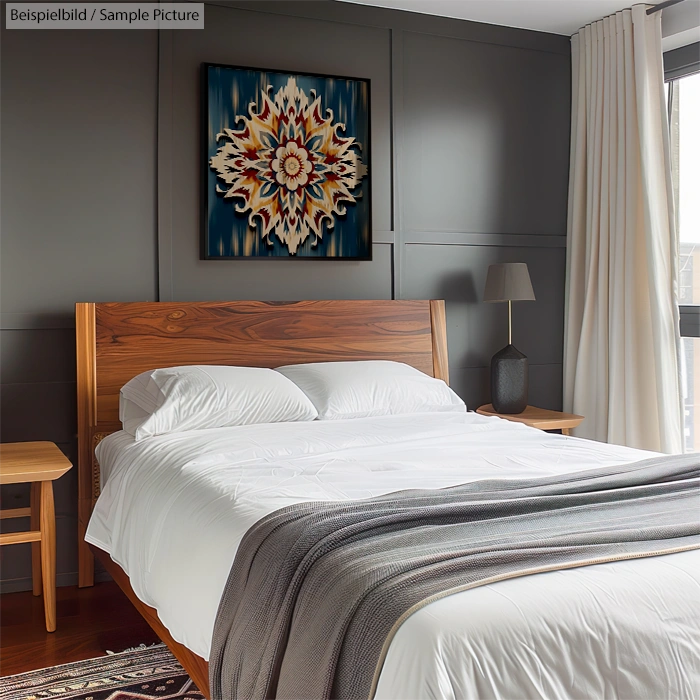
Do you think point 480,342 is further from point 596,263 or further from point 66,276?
point 66,276

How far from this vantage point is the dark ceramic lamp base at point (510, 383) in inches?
153

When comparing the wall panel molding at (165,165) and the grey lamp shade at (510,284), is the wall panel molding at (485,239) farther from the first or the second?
the wall panel molding at (165,165)

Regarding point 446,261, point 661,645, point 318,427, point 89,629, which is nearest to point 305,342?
point 318,427

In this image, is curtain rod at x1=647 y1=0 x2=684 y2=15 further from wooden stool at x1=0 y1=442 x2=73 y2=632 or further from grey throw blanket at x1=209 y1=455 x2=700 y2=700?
wooden stool at x1=0 y1=442 x2=73 y2=632

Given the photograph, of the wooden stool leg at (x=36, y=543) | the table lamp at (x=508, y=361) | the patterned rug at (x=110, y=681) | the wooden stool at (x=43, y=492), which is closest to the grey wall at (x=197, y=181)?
the wooden stool leg at (x=36, y=543)

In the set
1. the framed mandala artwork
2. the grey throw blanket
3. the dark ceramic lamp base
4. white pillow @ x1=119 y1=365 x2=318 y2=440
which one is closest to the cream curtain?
the dark ceramic lamp base

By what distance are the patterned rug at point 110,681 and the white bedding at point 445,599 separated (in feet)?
1.06

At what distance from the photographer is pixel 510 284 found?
12.5ft

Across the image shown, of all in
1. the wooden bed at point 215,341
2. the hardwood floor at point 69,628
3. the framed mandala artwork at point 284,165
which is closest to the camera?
the hardwood floor at point 69,628

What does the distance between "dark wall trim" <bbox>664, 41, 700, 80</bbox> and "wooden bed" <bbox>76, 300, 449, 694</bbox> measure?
1.69 m

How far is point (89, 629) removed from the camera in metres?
2.80

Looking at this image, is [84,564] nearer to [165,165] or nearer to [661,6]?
[165,165]

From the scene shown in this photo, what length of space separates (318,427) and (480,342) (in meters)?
1.46

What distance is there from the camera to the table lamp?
12.5ft
